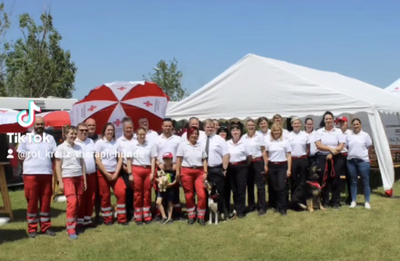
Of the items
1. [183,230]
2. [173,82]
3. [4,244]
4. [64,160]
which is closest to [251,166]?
[183,230]

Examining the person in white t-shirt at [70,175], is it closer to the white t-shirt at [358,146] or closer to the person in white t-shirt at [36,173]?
the person in white t-shirt at [36,173]

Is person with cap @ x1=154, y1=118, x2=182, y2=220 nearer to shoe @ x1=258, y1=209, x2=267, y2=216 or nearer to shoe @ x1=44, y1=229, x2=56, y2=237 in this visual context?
shoe @ x1=258, y1=209, x2=267, y2=216

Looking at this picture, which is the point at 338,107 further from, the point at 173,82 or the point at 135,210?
the point at 173,82

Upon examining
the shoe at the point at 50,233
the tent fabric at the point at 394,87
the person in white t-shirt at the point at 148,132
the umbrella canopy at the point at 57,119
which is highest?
the tent fabric at the point at 394,87

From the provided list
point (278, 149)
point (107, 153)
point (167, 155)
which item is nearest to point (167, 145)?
point (167, 155)

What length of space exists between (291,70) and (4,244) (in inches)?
300

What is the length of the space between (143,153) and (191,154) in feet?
2.45

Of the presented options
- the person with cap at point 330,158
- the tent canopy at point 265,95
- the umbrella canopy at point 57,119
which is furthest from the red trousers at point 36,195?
the umbrella canopy at point 57,119

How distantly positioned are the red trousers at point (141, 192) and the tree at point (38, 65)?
936 inches

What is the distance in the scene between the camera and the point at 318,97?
33.5ft

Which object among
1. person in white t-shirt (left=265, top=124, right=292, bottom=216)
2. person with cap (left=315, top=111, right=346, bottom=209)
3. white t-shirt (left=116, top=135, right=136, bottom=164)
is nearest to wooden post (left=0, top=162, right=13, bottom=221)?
white t-shirt (left=116, top=135, right=136, bottom=164)

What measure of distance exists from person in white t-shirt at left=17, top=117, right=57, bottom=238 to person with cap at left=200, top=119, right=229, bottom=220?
7.57 ft

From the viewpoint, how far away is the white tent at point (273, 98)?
9609 mm

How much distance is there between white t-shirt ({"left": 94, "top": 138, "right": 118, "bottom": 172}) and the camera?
699cm
